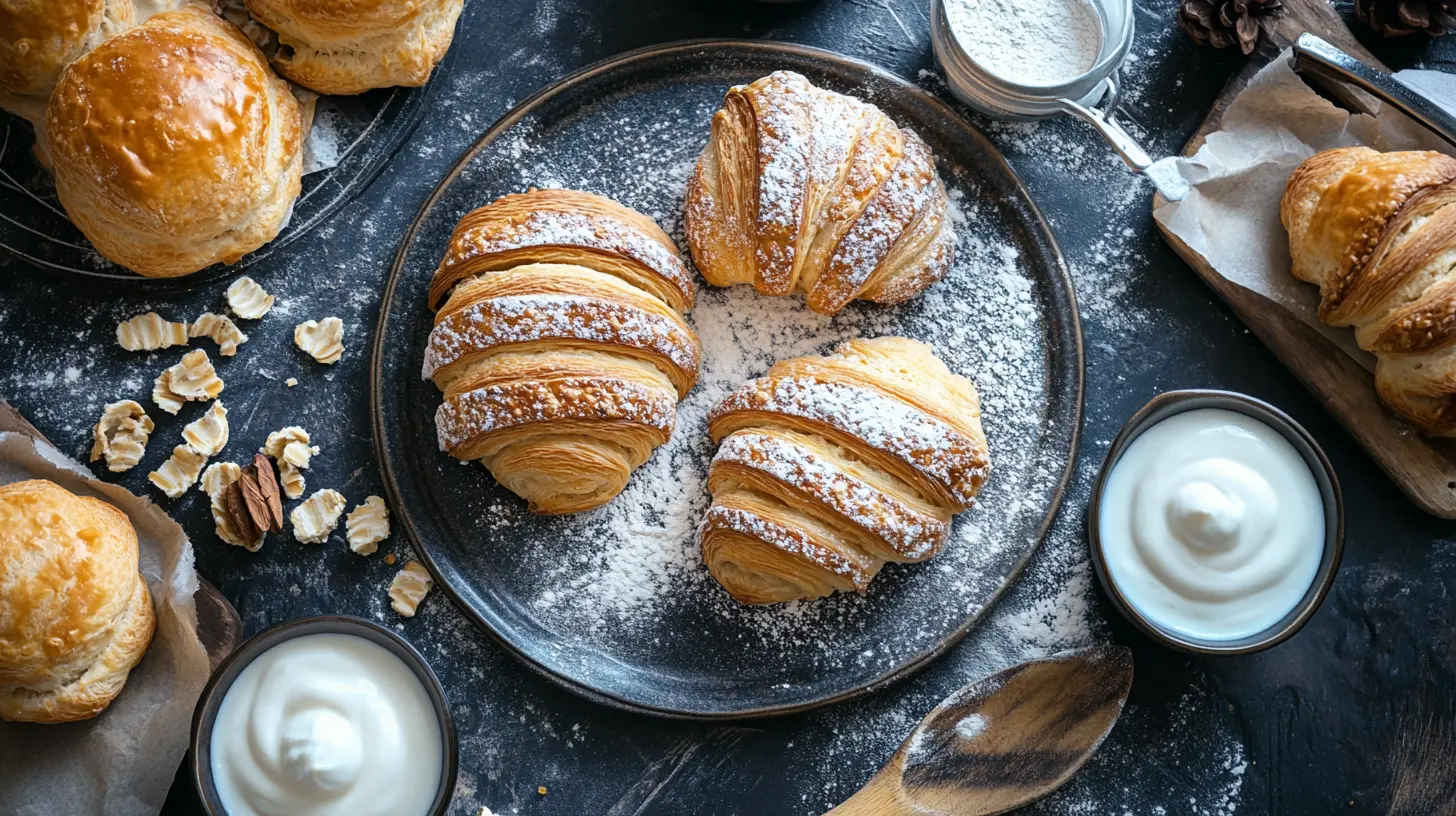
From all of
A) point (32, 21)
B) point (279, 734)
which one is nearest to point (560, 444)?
point (279, 734)

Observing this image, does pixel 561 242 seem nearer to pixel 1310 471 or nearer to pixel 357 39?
pixel 357 39

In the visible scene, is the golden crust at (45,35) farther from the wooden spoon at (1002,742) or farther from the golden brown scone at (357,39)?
the wooden spoon at (1002,742)

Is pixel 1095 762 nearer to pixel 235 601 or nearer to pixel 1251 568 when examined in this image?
pixel 1251 568

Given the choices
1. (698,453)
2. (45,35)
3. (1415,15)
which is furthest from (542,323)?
(1415,15)

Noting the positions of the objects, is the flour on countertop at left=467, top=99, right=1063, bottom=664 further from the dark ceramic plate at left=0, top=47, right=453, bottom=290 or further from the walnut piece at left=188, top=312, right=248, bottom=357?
the walnut piece at left=188, top=312, right=248, bottom=357

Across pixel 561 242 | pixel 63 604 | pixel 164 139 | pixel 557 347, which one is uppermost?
pixel 164 139
